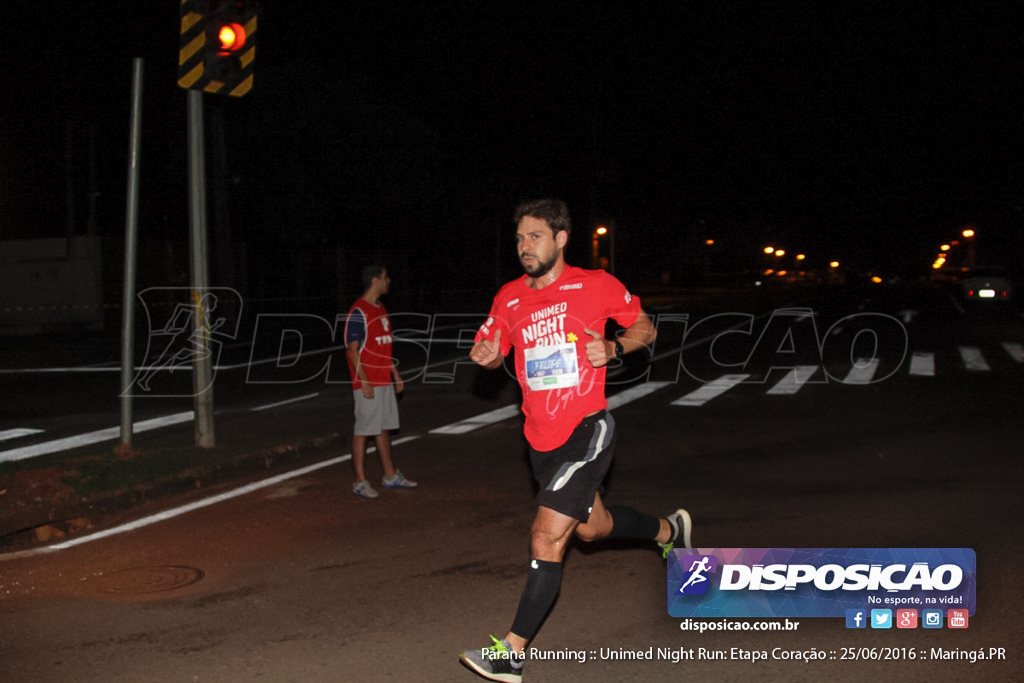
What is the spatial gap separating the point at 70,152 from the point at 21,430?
2439 cm

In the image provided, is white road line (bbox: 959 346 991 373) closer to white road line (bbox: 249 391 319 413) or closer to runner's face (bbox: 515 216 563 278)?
white road line (bbox: 249 391 319 413)

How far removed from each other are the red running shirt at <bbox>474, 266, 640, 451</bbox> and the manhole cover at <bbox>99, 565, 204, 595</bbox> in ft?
8.15

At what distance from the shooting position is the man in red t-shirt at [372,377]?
8086 millimetres

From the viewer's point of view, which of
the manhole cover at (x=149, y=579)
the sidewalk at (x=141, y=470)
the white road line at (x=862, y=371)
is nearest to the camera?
the manhole cover at (x=149, y=579)

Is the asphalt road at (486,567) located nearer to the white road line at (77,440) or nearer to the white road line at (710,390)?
the white road line at (710,390)

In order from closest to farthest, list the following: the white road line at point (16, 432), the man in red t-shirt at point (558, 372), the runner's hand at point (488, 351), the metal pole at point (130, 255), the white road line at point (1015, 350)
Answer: the man in red t-shirt at point (558, 372)
the runner's hand at point (488, 351)
the metal pole at point (130, 255)
the white road line at point (16, 432)
the white road line at point (1015, 350)

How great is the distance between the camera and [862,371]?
17.0m

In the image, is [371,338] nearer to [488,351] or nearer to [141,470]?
[141,470]

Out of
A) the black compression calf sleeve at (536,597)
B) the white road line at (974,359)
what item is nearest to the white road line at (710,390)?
the white road line at (974,359)

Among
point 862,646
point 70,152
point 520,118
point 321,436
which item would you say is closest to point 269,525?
point 321,436

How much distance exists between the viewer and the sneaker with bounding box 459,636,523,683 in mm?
4281

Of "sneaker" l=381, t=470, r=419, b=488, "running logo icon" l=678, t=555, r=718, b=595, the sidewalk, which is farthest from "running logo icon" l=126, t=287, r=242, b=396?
"running logo icon" l=678, t=555, r=718, b=595

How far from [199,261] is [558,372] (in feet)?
19.8

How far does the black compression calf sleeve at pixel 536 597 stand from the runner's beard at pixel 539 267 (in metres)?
1.33
